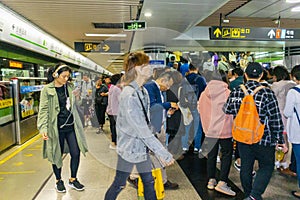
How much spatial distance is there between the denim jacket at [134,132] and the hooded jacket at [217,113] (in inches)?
42.4

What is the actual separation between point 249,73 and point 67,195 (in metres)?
2.21

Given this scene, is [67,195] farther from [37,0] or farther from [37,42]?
[37,42]

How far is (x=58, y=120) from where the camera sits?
2.77m

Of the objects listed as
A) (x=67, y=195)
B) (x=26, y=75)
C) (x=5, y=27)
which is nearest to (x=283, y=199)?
(x=67, y=195)

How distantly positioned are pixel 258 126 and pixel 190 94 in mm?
1913

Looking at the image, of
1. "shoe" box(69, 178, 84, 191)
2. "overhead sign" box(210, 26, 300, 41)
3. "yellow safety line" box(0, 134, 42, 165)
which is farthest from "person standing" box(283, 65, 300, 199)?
"yellow safety line" box(0, 134, 42, 165)

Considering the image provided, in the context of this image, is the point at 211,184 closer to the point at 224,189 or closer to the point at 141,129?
the point at 224,189

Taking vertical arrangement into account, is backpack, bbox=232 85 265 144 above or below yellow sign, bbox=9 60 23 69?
below

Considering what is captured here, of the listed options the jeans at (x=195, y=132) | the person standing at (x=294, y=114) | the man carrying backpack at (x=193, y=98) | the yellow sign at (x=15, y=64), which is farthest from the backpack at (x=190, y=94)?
the yellow sign at (x=15, y=64)

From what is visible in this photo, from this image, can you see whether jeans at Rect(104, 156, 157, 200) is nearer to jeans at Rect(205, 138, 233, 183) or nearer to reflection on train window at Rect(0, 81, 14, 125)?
jeans at Rect(205, 138, 233, 183)

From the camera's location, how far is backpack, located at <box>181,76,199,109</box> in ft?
13.2

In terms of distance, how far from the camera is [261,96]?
2.24 metres

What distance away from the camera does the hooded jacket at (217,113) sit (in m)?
2.70

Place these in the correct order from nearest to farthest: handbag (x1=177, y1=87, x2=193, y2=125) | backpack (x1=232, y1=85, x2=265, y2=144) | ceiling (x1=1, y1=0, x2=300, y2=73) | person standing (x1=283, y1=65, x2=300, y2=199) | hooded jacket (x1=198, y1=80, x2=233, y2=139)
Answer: backpack (x1=232, y1=85, x2=265, y2=144)
person standing (x1=283, y1=65, x2=300, y2=199)
hooded jacket (x1=198, y1=80, x2=233, y2=139)
handbag (x1=177, y1=87, x2=193, y2=125)
ceiling (x1=1, y1=0, x2=300, y2=73)
